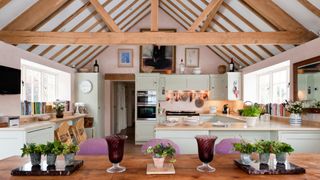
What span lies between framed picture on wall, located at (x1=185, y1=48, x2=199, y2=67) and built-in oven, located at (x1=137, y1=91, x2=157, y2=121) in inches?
60.9

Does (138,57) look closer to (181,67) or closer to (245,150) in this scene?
(181,67)

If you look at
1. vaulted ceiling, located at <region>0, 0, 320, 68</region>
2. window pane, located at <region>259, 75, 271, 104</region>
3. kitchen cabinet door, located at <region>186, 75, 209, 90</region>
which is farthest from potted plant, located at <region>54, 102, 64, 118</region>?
window pane, located at <region>259, 75, 271, 104</region>

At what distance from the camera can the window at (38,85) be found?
18.5 ft

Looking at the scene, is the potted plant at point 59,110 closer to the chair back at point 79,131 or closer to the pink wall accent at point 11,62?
Result: the chair back at point 79,131

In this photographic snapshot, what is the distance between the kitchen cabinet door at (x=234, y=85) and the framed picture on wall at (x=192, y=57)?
4.27 feet

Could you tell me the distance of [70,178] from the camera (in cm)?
167

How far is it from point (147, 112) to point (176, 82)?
1.23 meters

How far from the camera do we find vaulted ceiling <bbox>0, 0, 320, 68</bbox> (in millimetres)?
4176

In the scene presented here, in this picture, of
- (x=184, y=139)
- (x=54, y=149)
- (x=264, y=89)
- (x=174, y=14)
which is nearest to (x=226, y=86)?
(x=264, y=89)

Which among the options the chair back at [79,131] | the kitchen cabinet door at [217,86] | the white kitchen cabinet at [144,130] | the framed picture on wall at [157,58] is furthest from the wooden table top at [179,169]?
Result: the framed picture on wall at [157,58]

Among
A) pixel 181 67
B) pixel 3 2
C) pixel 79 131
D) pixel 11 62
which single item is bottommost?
pixel 79 131

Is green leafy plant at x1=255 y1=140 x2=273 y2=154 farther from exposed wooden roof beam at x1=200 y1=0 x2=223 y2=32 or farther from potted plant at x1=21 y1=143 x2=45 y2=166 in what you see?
exposed wooden roof beam at x1=200 y1=0 x2=223 y2=32

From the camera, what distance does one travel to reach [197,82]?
7.91 meters

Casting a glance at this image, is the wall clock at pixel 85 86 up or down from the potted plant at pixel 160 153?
up
